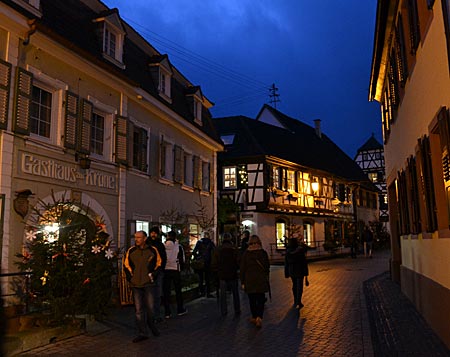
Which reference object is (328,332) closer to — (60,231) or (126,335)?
(126,335)

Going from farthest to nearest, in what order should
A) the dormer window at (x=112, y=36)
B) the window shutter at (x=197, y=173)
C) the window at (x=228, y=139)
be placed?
1. the window at (x=228, y=139)
2. the window shutter at (x=197, y=173)
3. the dormer window at (x=112, y=36)

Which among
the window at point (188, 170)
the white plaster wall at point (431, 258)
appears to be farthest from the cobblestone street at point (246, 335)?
the window at point (188, 170)

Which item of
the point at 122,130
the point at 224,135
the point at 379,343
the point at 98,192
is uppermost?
the point at 224,135

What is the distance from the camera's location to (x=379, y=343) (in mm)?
7574

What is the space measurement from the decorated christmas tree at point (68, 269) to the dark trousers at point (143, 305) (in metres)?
0.88

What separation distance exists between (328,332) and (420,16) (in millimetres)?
5443

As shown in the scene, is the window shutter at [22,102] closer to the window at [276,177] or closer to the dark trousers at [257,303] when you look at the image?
the dark trousers at [257,303]

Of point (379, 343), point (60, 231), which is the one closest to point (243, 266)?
point (379, 343)

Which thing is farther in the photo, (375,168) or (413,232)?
(375,168)

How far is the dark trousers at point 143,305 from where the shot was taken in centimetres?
798

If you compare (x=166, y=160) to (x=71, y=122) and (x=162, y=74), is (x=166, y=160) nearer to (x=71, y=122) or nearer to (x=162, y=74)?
(x=162, y=74)

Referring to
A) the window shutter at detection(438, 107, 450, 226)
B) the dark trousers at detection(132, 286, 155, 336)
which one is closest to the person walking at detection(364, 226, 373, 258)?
the dark trousers at detection(132, 286, 155, 336)

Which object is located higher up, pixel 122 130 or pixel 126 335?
pixel 122 130

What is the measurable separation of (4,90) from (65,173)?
2.39 metres
